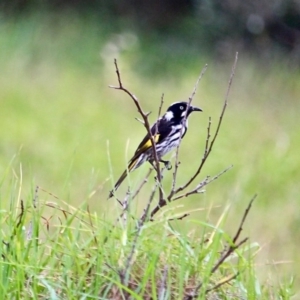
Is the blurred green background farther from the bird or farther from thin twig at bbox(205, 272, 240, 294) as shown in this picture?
thin twig at bbox(205, 272, 240, 294)

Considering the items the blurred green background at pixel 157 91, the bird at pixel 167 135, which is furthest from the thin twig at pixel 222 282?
the blurred green background at pixel 157 91

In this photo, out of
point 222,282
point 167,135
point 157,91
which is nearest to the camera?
point 222,282

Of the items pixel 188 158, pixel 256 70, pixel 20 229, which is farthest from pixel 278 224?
pixel 20 229

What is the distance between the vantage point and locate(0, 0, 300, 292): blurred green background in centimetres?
880

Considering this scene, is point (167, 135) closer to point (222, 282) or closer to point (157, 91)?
point (222, 282)

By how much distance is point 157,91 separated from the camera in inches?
490

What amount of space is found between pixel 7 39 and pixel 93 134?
1652 millimetres

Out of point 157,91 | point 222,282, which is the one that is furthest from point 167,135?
point 157,91

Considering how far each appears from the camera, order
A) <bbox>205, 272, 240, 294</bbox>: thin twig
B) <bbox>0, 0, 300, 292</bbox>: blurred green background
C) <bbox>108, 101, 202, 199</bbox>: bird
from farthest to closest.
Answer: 1. <bbox>0, 0, 300, 292</bbox>: blurred green background
2. <bbox>108, 101, 202, 199</bbox>: bird
3. <bbox>205, 272, 240, 294</bbox>: thin twig

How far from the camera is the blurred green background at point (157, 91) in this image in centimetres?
880

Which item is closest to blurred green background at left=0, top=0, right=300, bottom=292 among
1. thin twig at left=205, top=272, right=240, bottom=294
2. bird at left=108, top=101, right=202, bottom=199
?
bird at left=108, top=101, right=202, bottom=199

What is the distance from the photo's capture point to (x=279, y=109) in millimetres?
11000

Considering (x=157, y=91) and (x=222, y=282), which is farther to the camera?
(x=157, y=91)

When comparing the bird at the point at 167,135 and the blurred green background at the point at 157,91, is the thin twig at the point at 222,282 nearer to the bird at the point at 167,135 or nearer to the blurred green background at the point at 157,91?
the bird at the point at 167,135
